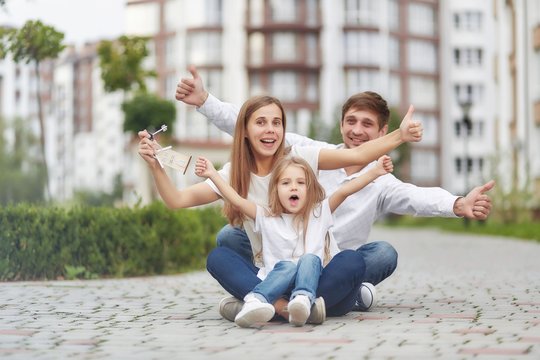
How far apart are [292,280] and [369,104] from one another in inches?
58.8

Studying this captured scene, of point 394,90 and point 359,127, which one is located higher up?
point 394,90

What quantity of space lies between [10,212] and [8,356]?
716cm

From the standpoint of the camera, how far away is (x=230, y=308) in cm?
779

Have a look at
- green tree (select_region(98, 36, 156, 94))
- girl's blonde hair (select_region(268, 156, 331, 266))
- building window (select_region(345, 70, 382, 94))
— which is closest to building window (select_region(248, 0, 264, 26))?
building window (select_region(345, 70, 382, 94))

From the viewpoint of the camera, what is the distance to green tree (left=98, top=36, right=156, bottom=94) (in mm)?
29234

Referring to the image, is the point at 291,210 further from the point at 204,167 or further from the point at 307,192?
the point at 204,167

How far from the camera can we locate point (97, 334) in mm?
7074

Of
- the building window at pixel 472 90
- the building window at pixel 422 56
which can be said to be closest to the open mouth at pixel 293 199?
the building window at pixel 422 56

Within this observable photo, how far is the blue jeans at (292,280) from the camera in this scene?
23.9 feet

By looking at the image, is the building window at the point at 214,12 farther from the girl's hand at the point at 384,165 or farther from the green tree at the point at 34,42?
the girl's hand at the point at 384,165

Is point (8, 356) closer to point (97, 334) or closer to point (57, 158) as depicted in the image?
point (97, 334)

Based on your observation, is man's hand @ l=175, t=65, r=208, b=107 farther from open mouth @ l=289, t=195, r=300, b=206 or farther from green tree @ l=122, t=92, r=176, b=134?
green tree @ l=122, t=92, r=176, b=134

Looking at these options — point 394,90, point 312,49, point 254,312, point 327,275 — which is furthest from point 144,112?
point 394,90

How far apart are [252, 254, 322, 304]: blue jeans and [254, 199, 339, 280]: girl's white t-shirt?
0.16 metres
